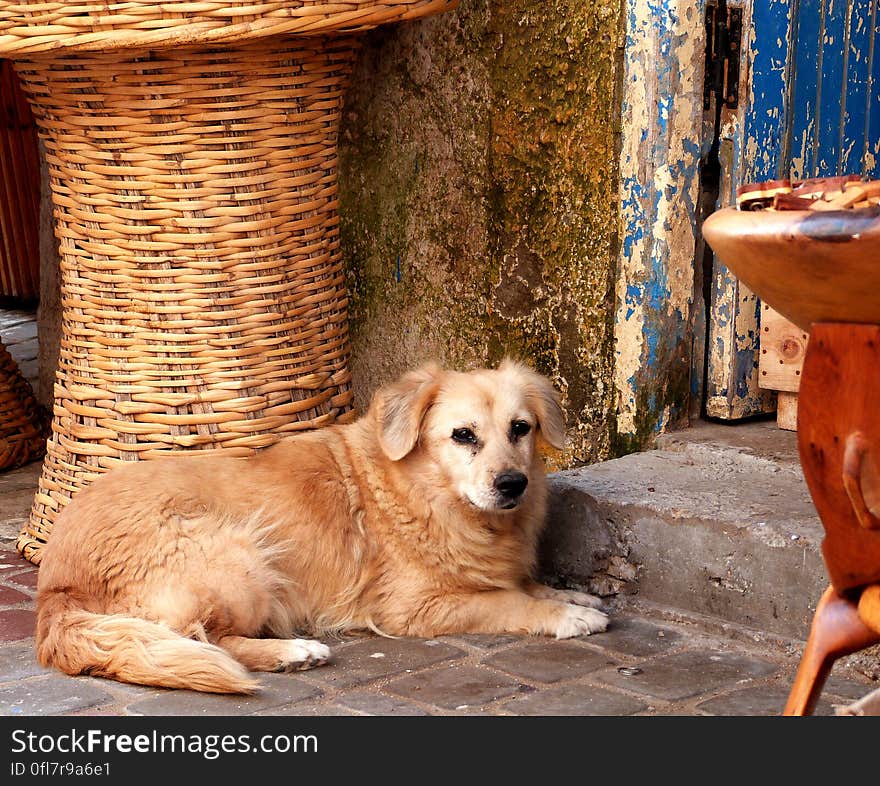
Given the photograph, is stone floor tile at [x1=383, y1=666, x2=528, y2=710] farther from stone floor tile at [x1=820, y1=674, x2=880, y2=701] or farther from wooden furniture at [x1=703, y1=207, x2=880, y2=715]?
wooden furniture at [x1=703, y1=207, x2=880, y2=715]

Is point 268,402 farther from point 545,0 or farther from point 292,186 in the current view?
point 545,0

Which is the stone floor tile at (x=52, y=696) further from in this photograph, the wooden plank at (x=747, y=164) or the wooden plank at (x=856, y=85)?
the wooden plank at (x=856, y=85)

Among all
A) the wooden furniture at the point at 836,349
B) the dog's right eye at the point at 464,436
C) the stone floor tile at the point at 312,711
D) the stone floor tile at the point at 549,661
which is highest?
the wooden furniture at the point at 836,349

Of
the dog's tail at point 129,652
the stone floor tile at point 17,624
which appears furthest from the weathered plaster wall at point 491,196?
the stone floor tile at point 17,624

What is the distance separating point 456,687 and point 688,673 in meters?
0.54

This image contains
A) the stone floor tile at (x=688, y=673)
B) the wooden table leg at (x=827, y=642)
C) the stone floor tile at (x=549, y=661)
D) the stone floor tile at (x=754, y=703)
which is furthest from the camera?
the stone floor tile at (x=549, y=661)

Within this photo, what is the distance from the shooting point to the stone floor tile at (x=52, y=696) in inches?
97.7

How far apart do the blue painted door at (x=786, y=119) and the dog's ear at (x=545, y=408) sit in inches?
26.6

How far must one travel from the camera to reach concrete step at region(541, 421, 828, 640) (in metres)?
2.83

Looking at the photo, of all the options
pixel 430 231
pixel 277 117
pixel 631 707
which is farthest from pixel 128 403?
pixel 631 707

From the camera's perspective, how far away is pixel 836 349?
4.98 ft

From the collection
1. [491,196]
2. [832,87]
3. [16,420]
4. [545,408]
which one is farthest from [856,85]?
[16,420]

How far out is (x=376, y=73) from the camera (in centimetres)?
427

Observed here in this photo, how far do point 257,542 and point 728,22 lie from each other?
202cm
